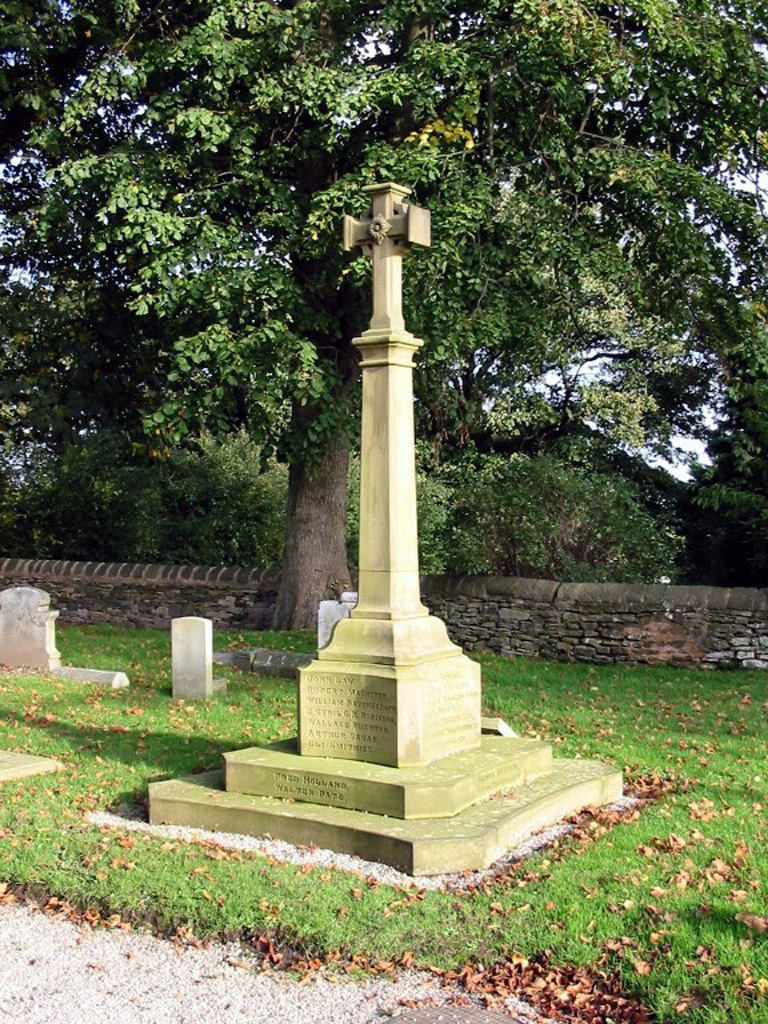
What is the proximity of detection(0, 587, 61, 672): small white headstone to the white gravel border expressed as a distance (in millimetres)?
6438

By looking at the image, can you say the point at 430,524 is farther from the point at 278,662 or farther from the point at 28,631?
the point at 28,631

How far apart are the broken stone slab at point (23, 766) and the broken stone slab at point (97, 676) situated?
3.69m

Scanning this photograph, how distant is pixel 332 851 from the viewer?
19.7 feet

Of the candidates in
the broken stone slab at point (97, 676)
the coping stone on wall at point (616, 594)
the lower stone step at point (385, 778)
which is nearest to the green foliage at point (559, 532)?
the coping stone on wall at point (616, 594)

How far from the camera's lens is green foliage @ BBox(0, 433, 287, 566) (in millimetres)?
21000

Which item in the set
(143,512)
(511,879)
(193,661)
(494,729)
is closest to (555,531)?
(193,661)

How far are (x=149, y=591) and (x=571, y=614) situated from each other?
8061 millimetres

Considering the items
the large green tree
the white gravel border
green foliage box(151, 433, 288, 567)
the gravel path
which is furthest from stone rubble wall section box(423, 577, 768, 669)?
the gravel path

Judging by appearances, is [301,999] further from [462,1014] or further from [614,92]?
[614,92]

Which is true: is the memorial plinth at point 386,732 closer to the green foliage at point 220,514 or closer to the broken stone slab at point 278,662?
the broken stone slab at point 278,662

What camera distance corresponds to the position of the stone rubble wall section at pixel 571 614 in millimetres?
13562

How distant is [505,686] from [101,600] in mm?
9729

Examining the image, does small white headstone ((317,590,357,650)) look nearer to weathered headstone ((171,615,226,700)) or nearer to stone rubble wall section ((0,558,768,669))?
weathered headstone ((171,615,226,700))

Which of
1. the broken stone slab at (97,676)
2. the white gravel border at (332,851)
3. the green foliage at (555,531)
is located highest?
the green foliage at (555,531)
